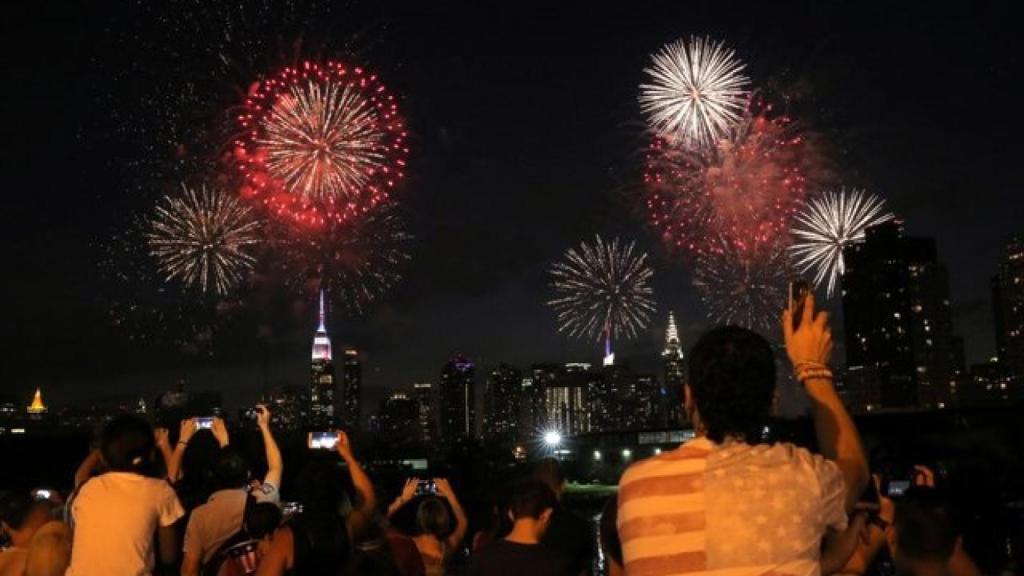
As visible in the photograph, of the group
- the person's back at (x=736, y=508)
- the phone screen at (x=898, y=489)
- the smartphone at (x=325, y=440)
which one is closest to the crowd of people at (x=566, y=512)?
the person's back at (x=736, y=508)

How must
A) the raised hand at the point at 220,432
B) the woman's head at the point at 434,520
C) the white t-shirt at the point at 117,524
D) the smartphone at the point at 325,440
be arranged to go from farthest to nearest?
the raised hand at the point at 220,432, the smartphone at the point at 325,440, the woman's head at the point at 434,520, the white t-shirt at the point at 117,524

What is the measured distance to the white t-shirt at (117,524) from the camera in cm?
589

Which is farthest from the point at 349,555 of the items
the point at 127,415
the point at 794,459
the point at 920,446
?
the point at 920,446

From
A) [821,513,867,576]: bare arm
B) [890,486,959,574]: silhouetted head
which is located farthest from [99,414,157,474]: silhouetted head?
[890,486,959,574]: silhouetted head

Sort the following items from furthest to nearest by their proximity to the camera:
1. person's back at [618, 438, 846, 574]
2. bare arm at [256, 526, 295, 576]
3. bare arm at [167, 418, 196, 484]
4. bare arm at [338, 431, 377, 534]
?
bare arm at [167, 418, 196, 484]
bare arm at [338, 431, 377, 534]
bare arm at [256, 526, 295, 576]
person's back at [618, 438, 846, 574]

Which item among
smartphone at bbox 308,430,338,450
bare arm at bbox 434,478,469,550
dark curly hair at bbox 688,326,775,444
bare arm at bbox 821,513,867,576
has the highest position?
dark curly hair at bbox 688,326,775,444

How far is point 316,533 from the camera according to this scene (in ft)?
20.8

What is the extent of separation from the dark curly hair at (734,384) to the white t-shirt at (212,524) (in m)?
4.64

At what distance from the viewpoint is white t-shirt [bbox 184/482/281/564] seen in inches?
291

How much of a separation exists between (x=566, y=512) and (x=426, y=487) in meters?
3.14

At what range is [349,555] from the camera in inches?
255

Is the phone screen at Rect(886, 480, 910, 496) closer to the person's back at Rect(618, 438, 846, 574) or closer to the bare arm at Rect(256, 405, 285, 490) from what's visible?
the person's back at Rect(618, 438, 846, 574)

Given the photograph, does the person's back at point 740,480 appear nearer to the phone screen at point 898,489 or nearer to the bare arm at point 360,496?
the phone screen at point 898,489

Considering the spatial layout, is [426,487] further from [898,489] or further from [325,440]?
[898,489]
